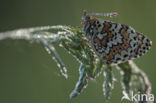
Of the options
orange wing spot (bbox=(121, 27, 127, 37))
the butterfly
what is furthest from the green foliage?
orange wing spot (bbox=(121, 27, 127, 37))

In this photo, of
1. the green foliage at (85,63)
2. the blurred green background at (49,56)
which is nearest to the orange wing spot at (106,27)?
the green foliage at (85,63)

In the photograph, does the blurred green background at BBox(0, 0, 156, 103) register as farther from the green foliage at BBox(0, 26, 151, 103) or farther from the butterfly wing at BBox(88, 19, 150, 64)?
the green foliage at BBox(0, 26, 151, 103)

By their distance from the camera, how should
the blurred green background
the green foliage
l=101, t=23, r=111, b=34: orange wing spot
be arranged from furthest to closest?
the blurred green background
l=101, t=23, r=111, b=34: orange wing spot
the green foliage

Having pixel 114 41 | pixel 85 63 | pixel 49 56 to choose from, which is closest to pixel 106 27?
pixel 114 41

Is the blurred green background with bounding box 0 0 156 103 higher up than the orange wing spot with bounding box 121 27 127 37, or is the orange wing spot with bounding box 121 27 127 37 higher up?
the orange wing spot with bounding box 121 27 127 37

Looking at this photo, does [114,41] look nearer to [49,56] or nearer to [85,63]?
[85,63]

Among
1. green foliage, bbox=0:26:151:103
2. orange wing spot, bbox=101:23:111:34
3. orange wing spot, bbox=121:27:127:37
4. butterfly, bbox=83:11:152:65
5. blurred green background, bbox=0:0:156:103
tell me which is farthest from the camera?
blurred green background, bbox=0:0:156:103
